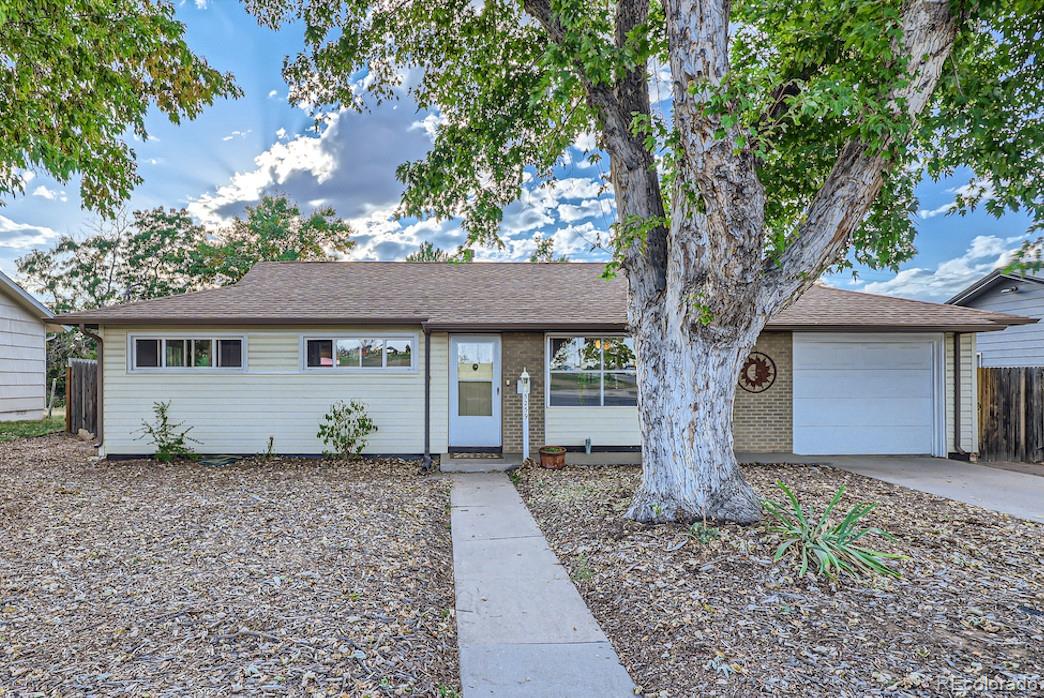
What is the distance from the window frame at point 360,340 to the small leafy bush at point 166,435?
7.35 feet

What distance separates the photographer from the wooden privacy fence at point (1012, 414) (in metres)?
8.92

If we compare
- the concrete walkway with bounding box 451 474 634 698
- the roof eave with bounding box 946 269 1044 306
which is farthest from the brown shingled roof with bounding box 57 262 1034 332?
the roof eave with bounding box 946 269 1044 306

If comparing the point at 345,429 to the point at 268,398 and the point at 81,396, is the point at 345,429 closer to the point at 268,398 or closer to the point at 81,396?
the point at 268,398

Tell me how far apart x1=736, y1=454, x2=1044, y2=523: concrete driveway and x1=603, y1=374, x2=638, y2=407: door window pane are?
2035 mm

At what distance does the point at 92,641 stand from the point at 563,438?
6902 mm

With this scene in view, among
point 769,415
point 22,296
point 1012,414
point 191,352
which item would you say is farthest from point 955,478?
point 22,296

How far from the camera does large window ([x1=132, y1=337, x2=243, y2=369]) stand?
8.87m

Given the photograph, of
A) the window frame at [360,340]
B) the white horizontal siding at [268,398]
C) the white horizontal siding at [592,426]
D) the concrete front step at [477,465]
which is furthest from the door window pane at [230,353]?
the white horizontal siding at [592,426]

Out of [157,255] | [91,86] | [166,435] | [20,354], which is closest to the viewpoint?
[91,86]

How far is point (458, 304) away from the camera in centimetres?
948

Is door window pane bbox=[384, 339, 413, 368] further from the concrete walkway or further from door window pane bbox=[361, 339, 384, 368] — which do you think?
the concrete walkway

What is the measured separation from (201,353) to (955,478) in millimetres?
11740

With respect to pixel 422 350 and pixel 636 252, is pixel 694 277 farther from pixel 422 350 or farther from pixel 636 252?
pixel 422 350

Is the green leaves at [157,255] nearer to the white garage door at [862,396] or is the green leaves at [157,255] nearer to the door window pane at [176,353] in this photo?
the door window pane at [176,353]
